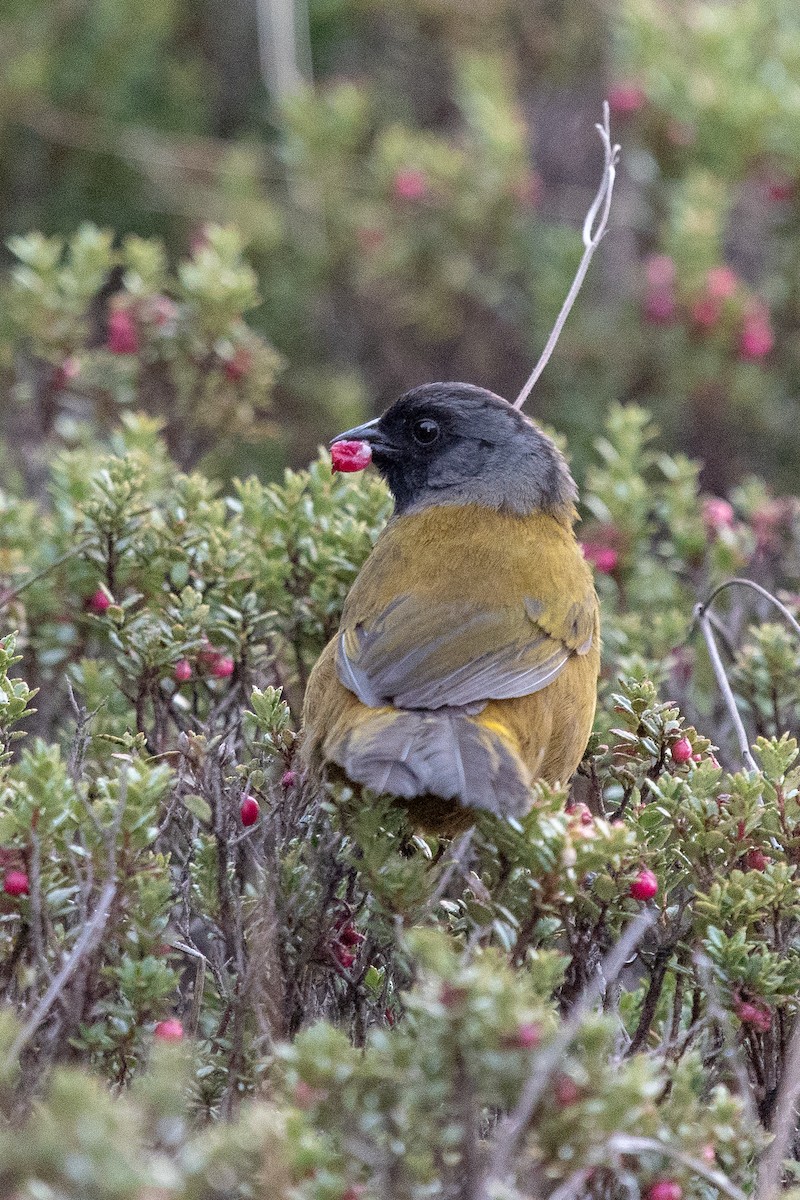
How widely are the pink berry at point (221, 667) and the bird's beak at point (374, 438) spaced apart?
38.3 inches

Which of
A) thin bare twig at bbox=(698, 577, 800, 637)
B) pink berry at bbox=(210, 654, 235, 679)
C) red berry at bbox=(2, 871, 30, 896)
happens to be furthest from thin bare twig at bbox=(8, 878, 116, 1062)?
thin bare twig at bbox=(698, 577, 800, 637)

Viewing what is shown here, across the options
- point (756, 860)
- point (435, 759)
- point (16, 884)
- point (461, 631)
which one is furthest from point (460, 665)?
point (16, 884)

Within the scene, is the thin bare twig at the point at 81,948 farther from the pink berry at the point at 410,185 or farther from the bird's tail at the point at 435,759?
the pink berry at the point at 410,185

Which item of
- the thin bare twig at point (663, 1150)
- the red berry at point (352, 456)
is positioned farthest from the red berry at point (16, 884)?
the red berry at point (352, 456)

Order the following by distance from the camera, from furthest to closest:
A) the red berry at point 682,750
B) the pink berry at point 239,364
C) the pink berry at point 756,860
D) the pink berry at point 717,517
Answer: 1. the pink berry at point 239,364
2. the pink berry at point 717,517
3. the red berry at point 682,750
4. the pink berry at point 756,860

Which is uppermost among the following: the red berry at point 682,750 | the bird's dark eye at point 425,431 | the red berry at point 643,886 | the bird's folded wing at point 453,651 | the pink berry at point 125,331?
the pink berry at point 125,331

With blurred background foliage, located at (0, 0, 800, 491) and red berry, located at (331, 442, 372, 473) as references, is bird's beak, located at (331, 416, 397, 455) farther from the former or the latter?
blurred background foliage, located at (0, 0, 800, 491)

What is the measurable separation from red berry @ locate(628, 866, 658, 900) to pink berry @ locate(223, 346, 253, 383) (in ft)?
9.95

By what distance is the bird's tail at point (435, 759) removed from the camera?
3.13 meters

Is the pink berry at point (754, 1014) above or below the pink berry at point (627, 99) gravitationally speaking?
below

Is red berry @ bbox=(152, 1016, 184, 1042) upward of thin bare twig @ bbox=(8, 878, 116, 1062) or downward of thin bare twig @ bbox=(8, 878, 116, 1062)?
downward

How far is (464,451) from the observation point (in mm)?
4566

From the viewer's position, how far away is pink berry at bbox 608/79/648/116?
7.29 meters

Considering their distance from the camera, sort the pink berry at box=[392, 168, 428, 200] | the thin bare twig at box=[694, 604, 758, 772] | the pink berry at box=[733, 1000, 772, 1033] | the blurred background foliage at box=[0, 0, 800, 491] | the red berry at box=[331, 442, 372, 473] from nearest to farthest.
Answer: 1. the pink berry at box=[733, 1000, 772, 1033]
2. the thin bare twig at box=[694, 604, 758, 772]
3. the red berry at box=[331, 442, 372, 473]
4. the blurred background foliage at box=[0, 0, 800, 491]
5. the pink berry at box=[392, 168, 428, 200]
